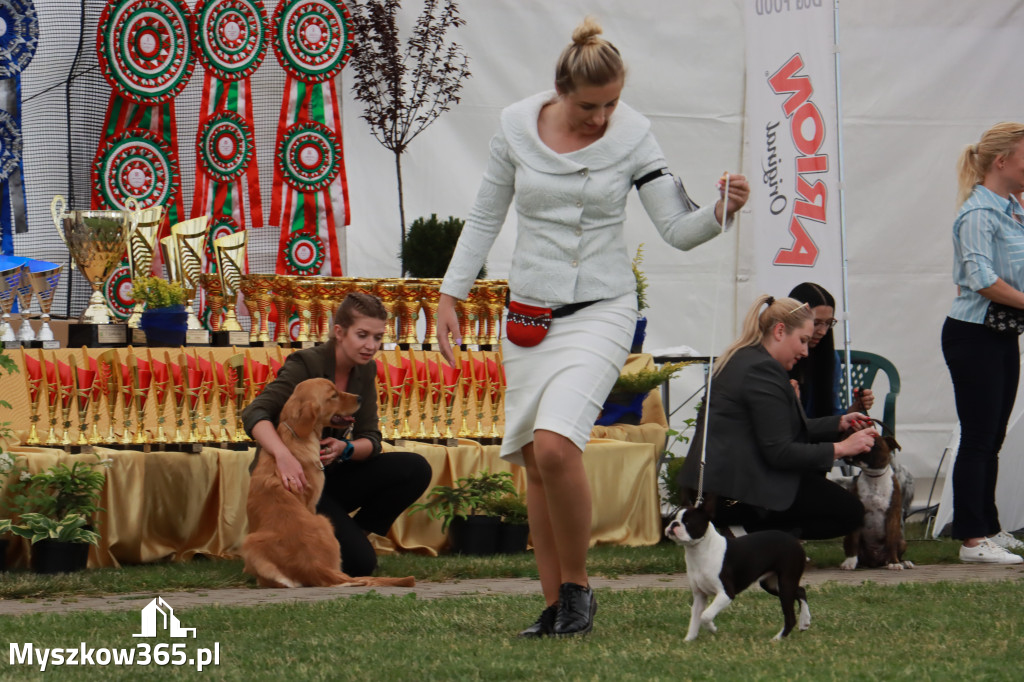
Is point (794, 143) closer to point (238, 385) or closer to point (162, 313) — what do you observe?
point (238, 385)

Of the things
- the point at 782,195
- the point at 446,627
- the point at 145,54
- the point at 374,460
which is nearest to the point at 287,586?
the point at 374,460

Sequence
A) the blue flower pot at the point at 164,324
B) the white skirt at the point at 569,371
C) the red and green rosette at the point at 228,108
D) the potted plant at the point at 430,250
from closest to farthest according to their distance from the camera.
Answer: the white skirt at the point at 569,371, the blue flower pot at the point at 164,324, the potted plant at the point at 430,250, the red and green rosette at the point at 228,108

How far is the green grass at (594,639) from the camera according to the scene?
2.90m

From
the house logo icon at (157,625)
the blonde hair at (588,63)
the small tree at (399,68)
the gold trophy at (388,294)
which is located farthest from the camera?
the small tree at (399,68)

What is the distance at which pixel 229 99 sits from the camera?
7.81m

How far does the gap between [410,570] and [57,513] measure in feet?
4.21

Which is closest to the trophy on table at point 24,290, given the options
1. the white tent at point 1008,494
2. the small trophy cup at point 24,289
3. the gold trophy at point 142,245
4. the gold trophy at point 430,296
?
the small trophy cup at point 24,289

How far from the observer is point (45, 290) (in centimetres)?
642

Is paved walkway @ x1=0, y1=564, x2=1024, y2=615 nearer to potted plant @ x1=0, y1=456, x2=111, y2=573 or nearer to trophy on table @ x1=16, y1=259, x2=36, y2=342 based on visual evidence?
potted plant @ x1=0, y1=456, x2=111, y2=573

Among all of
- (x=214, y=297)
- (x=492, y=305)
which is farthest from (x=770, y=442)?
(x=214, y=297)

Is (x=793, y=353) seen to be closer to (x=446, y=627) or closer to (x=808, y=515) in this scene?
(x=808, y=515)

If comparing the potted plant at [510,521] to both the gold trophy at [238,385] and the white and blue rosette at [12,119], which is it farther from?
the white and blue rosette at [12,119]

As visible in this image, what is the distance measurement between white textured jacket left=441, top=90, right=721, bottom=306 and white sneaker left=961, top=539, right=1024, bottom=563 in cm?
266

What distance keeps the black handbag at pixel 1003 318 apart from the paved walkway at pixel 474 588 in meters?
0.89
